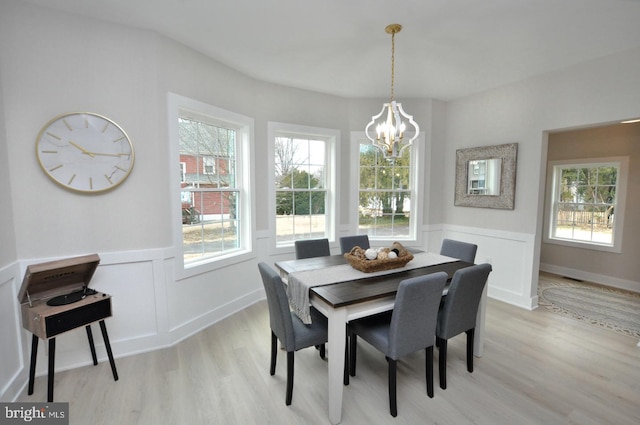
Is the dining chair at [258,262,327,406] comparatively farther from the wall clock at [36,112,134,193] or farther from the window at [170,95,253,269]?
the wall clock at [36,112,134,193]

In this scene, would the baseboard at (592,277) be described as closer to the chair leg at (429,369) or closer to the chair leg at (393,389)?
the chair leg at (429,369)

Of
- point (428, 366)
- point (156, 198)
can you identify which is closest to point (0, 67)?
point (156, 198)

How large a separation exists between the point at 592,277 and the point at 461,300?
4113 millimetres

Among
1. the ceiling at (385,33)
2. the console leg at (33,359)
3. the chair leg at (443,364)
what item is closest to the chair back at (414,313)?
the chair leg at (443,364)

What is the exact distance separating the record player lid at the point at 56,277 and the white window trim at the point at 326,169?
1956mm

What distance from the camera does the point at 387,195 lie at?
4484 millimetres

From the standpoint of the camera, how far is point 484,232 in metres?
4.04

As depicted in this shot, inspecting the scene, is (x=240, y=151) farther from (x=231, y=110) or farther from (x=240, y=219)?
(x=240, y=219)

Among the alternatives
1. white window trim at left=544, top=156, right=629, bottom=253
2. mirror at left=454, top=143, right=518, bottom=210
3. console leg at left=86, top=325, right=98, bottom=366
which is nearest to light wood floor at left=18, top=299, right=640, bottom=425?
console leg at left=86, top=325, right=98, bottom=366

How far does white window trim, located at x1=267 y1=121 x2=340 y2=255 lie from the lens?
3.73 metres

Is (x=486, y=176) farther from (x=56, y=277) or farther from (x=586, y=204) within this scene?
(x=56, y=277)

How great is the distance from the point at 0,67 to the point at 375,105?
3816 mm

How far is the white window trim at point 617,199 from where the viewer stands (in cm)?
424

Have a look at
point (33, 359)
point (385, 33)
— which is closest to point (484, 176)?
point (385, 33)
